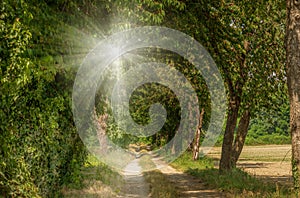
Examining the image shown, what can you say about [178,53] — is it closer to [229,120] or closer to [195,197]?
[229,120]

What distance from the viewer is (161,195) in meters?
14.2

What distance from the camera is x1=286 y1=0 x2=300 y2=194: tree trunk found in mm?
11375

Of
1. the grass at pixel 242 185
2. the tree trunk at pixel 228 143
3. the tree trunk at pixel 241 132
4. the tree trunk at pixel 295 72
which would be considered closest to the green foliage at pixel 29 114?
the grass at pixel 242 185

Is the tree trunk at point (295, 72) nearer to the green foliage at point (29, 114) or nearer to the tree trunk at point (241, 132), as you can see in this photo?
the green foliage at point (29, 114)

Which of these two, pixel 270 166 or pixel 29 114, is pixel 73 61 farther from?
pixel 270 166

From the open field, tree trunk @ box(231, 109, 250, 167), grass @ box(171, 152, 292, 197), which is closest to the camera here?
grass @ box(171, 152, 292, 197)

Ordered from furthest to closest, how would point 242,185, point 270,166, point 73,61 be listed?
point 270,166
point 242,185
point 73,61

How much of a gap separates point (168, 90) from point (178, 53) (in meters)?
18.2

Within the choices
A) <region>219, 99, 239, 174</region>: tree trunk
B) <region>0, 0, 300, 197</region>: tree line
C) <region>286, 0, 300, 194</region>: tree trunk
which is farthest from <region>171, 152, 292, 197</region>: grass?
<region>0, 0, 300, 197</region>: tree line

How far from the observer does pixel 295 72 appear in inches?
452

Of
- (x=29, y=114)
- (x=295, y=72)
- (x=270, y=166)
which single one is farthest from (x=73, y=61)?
(x=270, y=166)

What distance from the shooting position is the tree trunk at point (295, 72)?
11375 mm

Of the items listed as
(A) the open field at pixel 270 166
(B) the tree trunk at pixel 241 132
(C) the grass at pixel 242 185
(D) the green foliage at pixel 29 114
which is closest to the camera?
(D) the green foliage at pixel 29 114

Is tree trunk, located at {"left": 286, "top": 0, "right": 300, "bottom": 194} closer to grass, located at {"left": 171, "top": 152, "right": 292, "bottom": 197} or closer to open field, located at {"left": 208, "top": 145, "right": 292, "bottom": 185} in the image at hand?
open field, located at {"left": 208, "top": 145, "right": 292, "bottom": 185}
